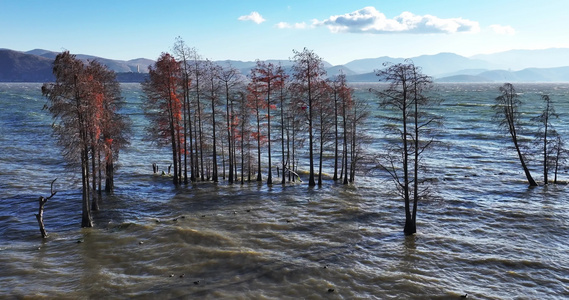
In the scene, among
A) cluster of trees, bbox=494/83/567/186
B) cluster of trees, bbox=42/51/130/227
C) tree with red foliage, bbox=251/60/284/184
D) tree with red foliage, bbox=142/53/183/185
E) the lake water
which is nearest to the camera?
the lake water

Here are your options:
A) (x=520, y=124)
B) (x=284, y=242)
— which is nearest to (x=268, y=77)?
(x=284, y=242)

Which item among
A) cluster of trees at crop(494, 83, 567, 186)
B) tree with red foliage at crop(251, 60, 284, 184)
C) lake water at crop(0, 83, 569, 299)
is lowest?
lake water at crop(0, 83, 569, 299)

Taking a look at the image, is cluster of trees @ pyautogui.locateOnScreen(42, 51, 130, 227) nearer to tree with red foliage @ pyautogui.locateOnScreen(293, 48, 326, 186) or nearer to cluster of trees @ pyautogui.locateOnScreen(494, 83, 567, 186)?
tree with red foliage @ pyautogui.locateOnScreen(293, 48, 326, 186)

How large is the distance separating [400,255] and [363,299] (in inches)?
241

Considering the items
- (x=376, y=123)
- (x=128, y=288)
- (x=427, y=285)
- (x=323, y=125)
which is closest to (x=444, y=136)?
(x=376, y=123)

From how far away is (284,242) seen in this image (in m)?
26.4

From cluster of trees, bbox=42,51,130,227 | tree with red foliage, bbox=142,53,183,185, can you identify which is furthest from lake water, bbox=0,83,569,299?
tree with red foliage, bbox=142,53,183,185

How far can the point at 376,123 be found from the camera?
104m

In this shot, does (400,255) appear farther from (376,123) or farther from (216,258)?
(376,123)

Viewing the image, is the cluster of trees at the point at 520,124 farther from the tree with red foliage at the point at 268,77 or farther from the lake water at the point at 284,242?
the tree with red foliage at the point at 268,77

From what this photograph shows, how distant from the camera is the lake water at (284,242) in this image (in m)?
20.1

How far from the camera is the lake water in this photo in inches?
791

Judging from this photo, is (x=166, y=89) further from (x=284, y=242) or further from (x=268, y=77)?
(x=284, y=242)

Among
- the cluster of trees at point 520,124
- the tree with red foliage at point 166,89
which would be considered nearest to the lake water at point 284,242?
the cluster of trees at point 520,124
